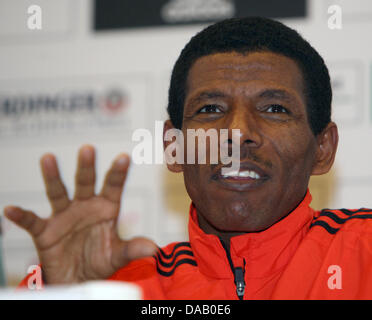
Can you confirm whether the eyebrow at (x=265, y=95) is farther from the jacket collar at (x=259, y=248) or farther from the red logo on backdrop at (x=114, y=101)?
the red logo on backdrop at (x=114, y=101)

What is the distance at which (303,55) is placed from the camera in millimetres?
1064

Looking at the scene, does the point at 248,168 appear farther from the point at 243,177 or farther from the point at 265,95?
the point at 265,95

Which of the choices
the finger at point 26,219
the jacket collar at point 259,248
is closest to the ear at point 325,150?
the jacket collar at point 259,248

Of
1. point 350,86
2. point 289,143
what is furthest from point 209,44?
point 350,86

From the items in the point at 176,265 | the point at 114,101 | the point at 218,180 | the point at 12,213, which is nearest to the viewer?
the point at 12,213

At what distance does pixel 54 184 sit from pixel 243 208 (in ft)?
1.04

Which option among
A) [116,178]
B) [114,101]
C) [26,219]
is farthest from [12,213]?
[114,101]

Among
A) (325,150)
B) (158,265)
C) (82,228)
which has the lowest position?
(158,265)

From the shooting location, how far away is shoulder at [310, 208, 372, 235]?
0.98 m

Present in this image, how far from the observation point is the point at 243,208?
94 cm

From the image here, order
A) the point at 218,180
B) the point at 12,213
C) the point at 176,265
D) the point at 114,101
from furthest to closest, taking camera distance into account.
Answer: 1. the point at 114,101
2. the point at 176,265
3. the point at 218,180
4. the point at 12,213

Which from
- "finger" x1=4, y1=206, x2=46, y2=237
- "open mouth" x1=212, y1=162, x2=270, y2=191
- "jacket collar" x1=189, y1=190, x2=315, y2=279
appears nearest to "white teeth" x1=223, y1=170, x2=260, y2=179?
"open mouth" x1=212, y1=162, x2=270, y2=191

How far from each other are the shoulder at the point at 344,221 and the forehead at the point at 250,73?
9.2 inches

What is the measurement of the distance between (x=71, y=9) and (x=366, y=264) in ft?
4.73
